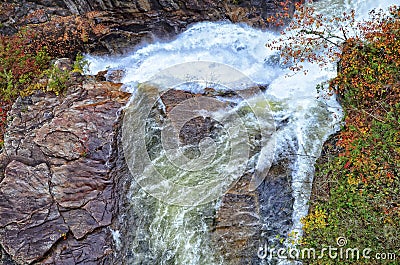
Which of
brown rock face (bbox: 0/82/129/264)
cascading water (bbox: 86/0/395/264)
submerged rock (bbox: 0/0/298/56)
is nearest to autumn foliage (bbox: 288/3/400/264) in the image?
cascading water (bbox: 86/0/395/264)

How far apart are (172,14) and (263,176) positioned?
7.13 meters

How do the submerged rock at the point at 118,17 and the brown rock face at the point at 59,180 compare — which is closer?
the brown rock face at the point at 59,180

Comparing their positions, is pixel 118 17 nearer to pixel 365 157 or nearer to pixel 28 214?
pixel 28 214

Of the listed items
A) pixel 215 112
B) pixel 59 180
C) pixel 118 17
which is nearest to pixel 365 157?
pixel 215 112

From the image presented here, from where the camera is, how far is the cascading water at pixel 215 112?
6301 millimetres

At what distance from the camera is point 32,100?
28.8 feet

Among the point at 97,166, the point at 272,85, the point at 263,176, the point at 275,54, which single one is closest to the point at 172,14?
→ the point at 275,54

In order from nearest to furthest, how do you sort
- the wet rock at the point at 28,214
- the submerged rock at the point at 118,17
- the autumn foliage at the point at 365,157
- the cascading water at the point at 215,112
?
the autumn foliage at the point at 365,157 → the cascading water at the point at 215,112 → the wet rock at the point at 28,214 → the submerged rock at the point at 118,17

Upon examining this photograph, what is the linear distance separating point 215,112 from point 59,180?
3834mm

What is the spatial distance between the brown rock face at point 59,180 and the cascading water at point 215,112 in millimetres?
694

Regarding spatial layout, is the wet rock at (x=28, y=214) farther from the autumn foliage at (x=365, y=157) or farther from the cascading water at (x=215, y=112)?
the autumn foliage at (x=365, y=157)

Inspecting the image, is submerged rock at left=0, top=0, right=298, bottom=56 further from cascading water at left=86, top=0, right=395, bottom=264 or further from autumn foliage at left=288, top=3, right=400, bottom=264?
autumn foliage at left=288, top=3, right=400, bottom=264

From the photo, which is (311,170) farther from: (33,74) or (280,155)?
(33,74)

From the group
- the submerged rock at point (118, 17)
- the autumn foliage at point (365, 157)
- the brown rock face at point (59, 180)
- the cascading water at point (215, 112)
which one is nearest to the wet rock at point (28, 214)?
the brown rock face at point (59, 180)
